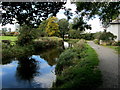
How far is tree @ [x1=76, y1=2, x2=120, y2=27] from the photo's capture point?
28.1 ft

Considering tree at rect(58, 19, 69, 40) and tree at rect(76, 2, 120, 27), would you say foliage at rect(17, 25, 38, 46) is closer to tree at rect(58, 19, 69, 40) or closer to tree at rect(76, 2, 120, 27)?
tree at rect(76, 2, 120, 27)

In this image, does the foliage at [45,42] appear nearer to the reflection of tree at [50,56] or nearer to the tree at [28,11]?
the reflection of tree at [50,56]

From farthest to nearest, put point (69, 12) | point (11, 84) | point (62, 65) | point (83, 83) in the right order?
point (62, 65), point (11, 84), point (69, 12), point (83, 83)

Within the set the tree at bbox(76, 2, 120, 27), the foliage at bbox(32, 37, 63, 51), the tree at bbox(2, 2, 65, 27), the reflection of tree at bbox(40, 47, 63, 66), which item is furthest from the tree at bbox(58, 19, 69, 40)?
the tree at bbox(2, 2, 65, 27)

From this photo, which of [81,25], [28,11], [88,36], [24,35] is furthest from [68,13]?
[88,36]

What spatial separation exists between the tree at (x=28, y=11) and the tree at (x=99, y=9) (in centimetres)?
316

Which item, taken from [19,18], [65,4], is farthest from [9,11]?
[65,4]

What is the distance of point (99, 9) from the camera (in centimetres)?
930

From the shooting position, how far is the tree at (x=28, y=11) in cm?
537

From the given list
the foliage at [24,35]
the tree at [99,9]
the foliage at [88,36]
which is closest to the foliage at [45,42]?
the foliage at [24,35]

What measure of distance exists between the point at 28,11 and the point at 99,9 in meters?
6.01

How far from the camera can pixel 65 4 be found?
584 cm

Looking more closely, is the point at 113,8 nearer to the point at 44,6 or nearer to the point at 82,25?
the point at 82,25

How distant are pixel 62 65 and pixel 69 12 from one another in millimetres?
4835
